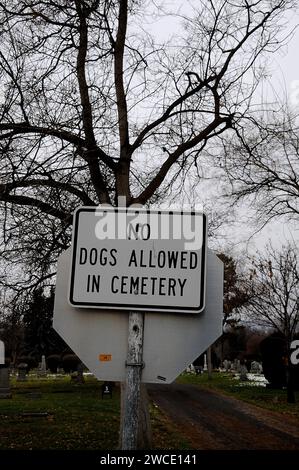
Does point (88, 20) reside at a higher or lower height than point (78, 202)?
higher

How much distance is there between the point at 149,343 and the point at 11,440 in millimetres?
8349

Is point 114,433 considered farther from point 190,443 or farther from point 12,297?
point 12,297

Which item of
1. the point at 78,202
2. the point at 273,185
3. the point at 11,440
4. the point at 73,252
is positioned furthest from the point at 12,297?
the point at 273,185

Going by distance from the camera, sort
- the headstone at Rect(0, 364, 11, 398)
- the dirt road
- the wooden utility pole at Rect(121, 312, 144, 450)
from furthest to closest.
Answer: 1. the headstone at Rect(0, 364, 11, 398)
2. the dirt road
3. the wooden utility pole at Rect(121, 312, 144, 450)

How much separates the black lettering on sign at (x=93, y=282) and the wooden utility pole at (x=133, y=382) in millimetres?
185

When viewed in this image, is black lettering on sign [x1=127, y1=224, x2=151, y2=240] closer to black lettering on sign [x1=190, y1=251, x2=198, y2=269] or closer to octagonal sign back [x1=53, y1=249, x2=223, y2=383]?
black lettering on sign [x1=190, y1=251, x2=198, y2=269]

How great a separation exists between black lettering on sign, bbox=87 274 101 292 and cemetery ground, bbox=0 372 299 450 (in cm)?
745

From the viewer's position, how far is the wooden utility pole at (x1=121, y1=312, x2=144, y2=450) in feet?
7.13

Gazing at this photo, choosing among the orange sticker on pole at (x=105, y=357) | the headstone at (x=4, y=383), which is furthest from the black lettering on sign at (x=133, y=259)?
the headstone at (x=4, y=383)

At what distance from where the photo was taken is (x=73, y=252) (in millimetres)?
2432

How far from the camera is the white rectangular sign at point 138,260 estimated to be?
2.36 metres

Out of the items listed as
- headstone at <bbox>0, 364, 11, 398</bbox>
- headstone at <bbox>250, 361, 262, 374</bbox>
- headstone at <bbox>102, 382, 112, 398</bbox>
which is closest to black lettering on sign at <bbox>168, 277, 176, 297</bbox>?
headstone at <bbox>102, 382, 112, 398</bbox>

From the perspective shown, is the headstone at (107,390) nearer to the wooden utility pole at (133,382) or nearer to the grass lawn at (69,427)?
the grass lawn at (69,427)

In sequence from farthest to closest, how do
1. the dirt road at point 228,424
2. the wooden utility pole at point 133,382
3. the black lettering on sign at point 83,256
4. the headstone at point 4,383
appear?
the headstone at point 4,383 < the dirt road at point 228,424 < the black lettering on sign at point 83,256 < the wooden utility pole at point 133,382
